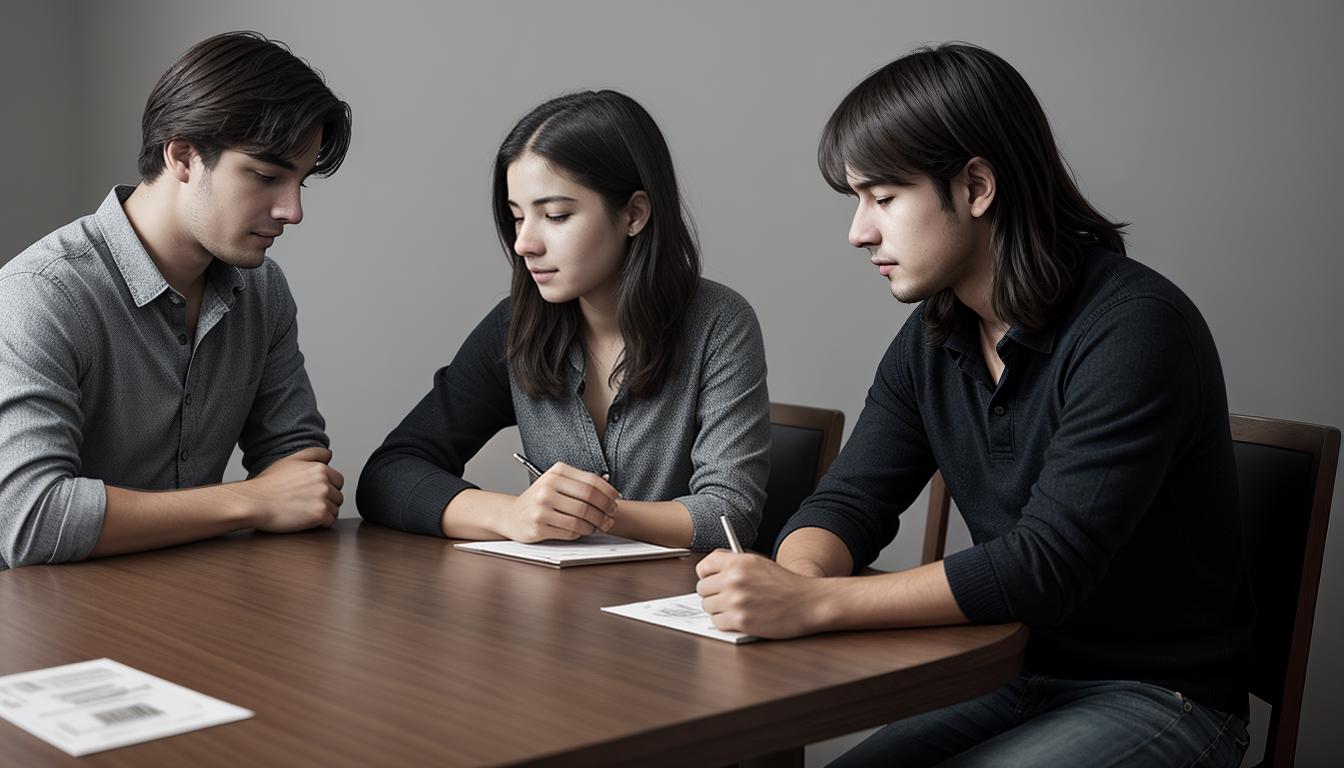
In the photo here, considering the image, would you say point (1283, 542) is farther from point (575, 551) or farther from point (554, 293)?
point (554, 293)

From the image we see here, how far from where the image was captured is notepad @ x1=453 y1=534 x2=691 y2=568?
1.62 metres

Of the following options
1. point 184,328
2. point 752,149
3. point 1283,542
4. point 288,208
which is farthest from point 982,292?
point 752,149

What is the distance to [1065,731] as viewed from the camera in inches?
53.6

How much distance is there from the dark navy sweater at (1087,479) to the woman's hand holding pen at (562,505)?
26 centimetres

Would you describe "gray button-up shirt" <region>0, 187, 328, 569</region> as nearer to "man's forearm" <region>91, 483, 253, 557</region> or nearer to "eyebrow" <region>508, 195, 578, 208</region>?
"man's forearm" <region>91, 483, 253, 557</region>

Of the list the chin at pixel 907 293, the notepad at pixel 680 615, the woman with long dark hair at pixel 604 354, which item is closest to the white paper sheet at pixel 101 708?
the notepad at pixel 680 615

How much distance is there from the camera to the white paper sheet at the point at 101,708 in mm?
896

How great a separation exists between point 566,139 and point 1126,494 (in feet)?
3.35

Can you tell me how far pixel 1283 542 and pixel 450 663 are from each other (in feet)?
3.58

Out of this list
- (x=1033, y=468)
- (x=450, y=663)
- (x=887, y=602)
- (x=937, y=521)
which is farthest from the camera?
(x=937, y=521)

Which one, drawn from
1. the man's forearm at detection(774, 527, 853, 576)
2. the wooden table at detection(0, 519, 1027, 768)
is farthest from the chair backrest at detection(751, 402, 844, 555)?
the wooden table at detection(0, 519, 1027, 768)

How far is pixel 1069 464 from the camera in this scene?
1364mm

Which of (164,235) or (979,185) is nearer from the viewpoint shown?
(979,185)

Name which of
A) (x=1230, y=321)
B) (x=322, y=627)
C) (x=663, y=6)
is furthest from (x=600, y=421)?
(x=663, y=6)
